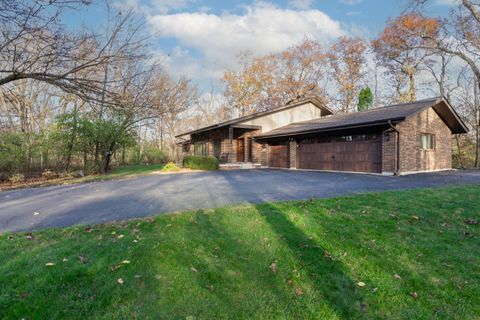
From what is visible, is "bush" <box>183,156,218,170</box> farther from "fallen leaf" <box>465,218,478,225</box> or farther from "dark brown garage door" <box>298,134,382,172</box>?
"fallen leaf" <box>465,218,478,225</box>

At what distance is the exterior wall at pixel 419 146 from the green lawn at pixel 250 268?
807 cm

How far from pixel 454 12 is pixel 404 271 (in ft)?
78.0

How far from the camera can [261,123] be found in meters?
20.5

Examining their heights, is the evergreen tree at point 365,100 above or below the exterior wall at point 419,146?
above

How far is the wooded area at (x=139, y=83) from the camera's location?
5.03 metres

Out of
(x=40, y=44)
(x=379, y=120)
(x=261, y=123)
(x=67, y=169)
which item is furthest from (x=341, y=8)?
(x=67, y=169)

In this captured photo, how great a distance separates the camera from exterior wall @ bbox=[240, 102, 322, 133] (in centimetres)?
2059

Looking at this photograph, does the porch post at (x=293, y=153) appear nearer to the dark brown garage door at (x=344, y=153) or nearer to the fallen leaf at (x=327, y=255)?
the dark brown garage door at (x=344, y=153)

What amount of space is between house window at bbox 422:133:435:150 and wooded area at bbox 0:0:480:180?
25.1 ft

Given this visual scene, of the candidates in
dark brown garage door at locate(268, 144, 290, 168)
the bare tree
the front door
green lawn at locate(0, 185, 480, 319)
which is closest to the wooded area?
the bare tree

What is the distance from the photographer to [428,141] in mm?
14594

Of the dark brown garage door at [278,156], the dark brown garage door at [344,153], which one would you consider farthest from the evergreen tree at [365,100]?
the dark brown garage door at [344,153]

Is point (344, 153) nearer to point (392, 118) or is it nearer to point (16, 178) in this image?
point (392, 118)

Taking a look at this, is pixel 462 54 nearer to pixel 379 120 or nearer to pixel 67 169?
pixel 379 120
